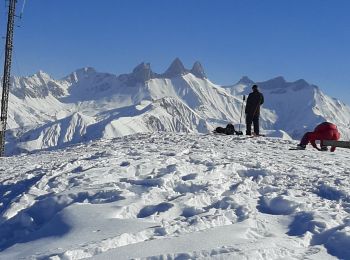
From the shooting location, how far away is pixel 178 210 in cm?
927

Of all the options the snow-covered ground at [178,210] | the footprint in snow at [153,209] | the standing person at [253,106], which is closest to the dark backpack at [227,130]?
the standing person at [253,106]

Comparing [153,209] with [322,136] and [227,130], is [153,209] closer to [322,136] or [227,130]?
[322,136]

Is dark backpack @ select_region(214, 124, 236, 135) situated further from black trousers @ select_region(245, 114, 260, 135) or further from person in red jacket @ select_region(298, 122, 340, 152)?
person in red jacket @ select_region(298, 122, 340, 152)

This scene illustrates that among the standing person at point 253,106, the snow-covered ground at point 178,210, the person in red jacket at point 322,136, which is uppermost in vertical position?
the standing person at point 253,106

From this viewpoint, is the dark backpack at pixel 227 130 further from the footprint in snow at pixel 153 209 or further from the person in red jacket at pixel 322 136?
the footprint in snow at pixel 153 209

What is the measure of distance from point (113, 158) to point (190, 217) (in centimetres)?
717

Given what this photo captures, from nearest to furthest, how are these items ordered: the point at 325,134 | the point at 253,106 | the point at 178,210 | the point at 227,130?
the point at 178,210, the point at 325,134, the point at 253,106, the point at 227,130

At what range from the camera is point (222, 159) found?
1500 centimetres

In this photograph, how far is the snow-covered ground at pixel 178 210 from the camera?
24.0 feet

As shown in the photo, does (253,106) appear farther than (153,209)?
Yes

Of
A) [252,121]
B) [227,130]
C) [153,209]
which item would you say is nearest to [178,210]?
[153,209]

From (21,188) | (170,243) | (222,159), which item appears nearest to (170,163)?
(222,159)

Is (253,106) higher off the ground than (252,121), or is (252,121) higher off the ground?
(253,106)

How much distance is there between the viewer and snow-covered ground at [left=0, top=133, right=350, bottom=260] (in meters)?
7.30
